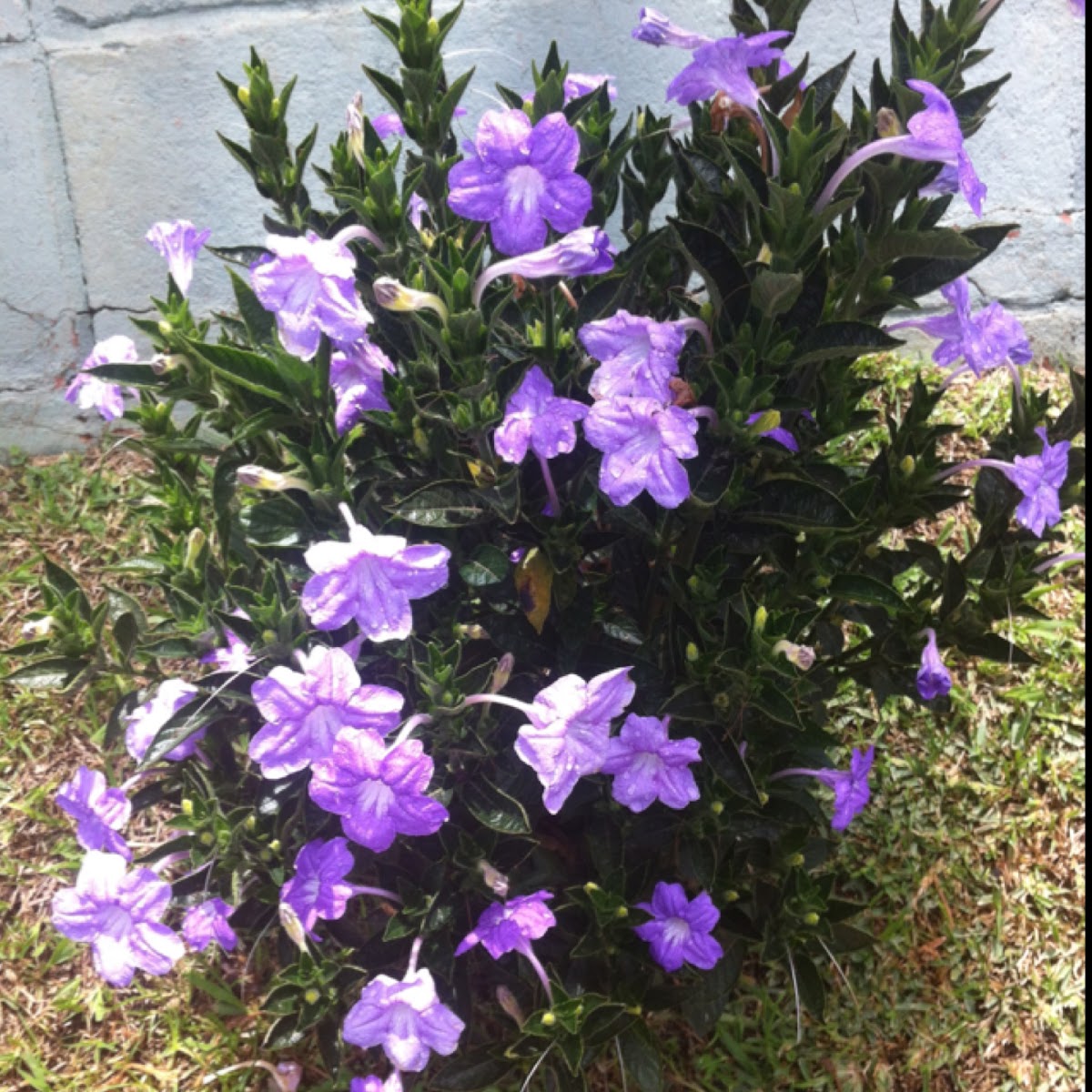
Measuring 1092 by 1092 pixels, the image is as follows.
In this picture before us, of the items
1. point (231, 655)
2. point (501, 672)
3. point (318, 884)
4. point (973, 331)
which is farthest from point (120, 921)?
point (973, 331)

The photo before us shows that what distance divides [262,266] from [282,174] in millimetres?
418

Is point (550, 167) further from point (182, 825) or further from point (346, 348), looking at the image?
point (182, 825)

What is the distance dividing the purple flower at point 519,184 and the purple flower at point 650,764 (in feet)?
2.29

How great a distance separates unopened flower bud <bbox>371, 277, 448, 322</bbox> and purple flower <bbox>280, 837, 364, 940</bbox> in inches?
32.1

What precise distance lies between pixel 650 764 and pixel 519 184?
0.85m

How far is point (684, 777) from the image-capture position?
5.64 feet

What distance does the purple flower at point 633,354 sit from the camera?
154 centimetres

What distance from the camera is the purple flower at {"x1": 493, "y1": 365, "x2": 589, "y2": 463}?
154 centimetres

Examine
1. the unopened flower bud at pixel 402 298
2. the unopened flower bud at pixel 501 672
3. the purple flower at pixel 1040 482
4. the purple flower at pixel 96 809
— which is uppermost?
the unopened flower bud at pixel 402 298

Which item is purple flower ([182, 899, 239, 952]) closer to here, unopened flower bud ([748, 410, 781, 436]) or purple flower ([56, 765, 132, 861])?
purple flower ([56, 765, 132, 861])

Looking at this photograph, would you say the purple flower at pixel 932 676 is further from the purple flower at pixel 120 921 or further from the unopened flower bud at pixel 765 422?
the purple flower at pixel 120 921

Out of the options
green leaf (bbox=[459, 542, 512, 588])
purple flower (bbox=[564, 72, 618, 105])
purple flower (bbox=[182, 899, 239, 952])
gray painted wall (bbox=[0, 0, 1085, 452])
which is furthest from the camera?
gray painted wall (bbox=[0, 0, 1085, 452])

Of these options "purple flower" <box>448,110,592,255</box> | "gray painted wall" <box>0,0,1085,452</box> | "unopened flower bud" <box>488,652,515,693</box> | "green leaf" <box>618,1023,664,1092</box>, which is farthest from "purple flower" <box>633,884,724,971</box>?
"gray painted wall" <box>0,0,1085,452</box>

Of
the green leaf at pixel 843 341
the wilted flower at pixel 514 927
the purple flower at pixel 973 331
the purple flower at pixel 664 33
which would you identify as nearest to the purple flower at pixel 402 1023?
the wilted flower at pixel 514 927
